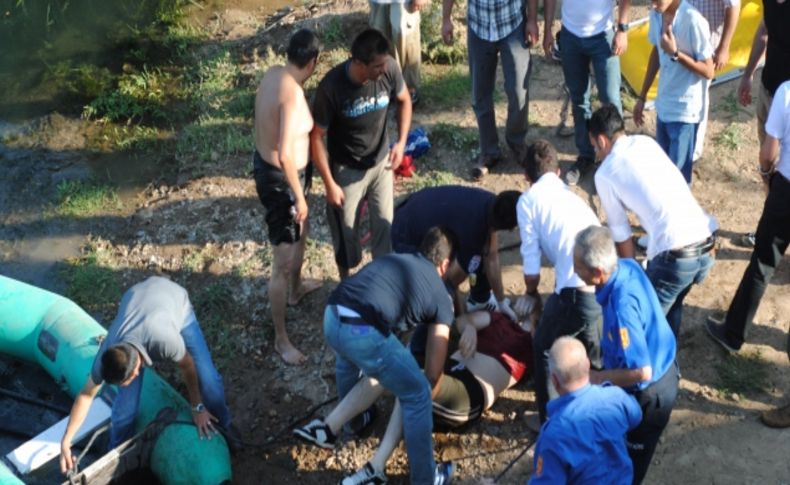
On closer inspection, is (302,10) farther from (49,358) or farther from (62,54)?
(49,358)

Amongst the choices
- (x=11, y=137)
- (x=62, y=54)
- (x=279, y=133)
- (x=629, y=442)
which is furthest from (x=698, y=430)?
(x=62, y=54)

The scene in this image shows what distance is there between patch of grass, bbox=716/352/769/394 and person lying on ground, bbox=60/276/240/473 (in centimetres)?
300

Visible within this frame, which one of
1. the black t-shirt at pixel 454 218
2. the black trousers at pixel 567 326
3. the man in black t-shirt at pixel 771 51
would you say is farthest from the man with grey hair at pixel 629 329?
the man in black t-shirt at pixel 771 51

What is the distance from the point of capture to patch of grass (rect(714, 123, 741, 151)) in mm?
7289

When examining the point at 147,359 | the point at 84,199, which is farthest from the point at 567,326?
the point at 84,199

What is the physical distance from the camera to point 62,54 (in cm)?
1027

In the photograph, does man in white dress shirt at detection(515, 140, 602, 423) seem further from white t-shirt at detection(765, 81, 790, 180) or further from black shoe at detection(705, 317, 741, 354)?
black shoe at detection(705, 317, 741, 354)

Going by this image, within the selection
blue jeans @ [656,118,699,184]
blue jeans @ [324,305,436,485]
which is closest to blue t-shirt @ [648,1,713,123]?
blue jeans @ [656,118,699,184]

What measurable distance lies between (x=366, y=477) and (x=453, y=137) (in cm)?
343

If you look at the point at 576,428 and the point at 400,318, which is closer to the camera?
the point at 576,428

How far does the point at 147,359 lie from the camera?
16.3 feet

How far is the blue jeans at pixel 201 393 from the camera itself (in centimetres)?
525

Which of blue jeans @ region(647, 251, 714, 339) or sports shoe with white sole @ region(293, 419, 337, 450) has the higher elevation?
blue jeans @ region(647, 251, 714, 339)

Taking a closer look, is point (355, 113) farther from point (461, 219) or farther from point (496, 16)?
point (496, 16)
